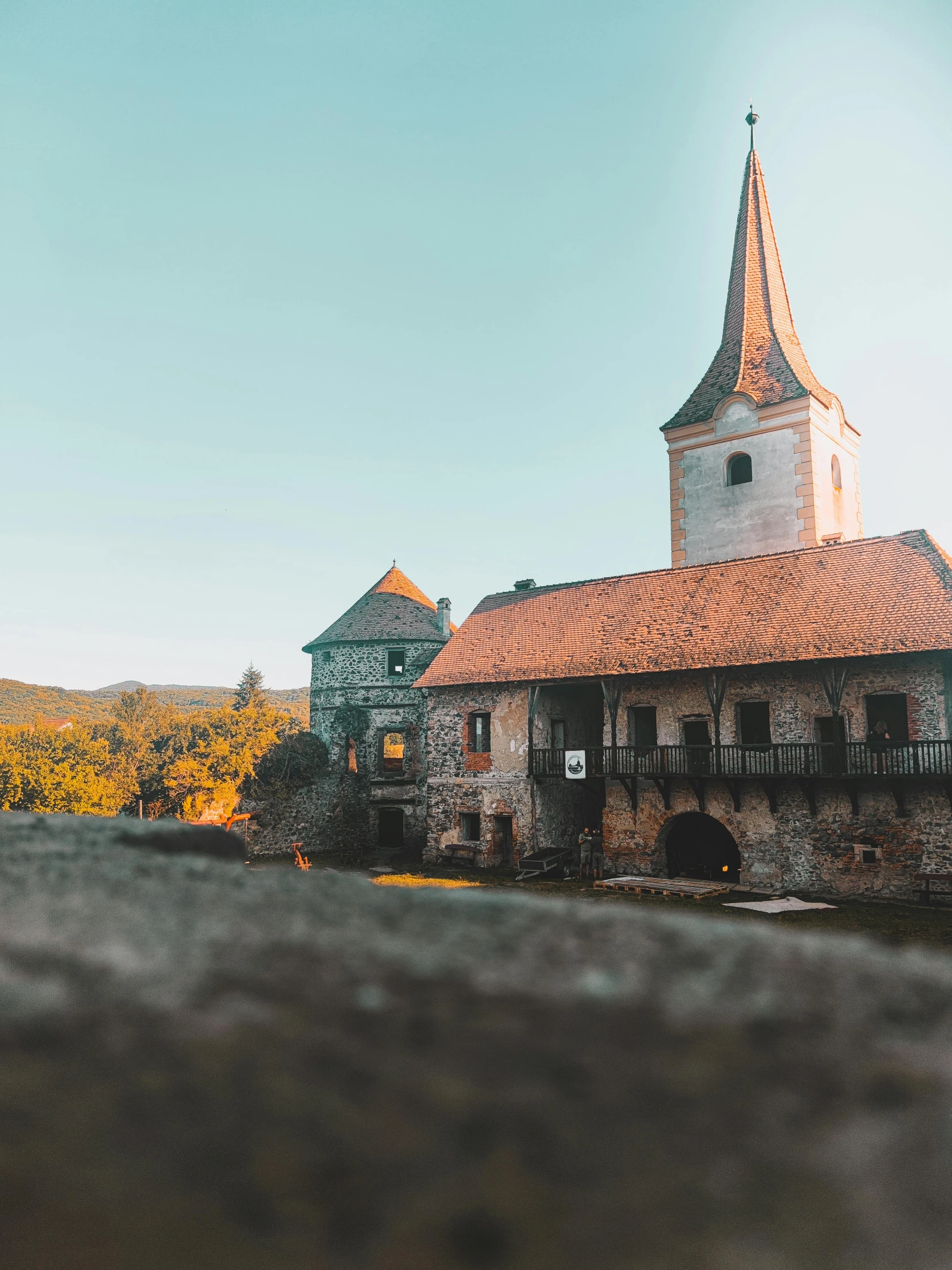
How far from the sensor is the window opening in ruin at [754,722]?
806 inches

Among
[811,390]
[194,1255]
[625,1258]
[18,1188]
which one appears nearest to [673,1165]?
[625,1258]

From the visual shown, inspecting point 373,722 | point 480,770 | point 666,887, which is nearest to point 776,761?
point 666,887

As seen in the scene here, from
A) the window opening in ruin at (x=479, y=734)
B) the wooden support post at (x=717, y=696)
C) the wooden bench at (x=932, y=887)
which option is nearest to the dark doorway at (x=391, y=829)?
the window opening in ruin at (x=479, y=734)

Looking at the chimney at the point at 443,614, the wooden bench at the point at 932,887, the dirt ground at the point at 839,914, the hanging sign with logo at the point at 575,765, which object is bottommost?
the dirt ground at the point at 839,914

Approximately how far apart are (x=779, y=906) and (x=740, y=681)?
594cm

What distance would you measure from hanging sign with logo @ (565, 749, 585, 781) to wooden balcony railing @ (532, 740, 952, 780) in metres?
0.25

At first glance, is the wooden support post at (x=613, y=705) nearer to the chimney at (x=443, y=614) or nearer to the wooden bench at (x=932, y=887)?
the wooden bench at (x=932, y=887)

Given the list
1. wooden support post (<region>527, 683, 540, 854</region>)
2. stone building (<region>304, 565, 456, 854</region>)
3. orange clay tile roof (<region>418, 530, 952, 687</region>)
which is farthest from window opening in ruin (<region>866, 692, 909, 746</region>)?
stone building (<region>304, 565, 456, 854</region>)

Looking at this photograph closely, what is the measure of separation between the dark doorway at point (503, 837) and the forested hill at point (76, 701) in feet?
158

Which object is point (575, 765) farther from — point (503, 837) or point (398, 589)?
point (398, 589)

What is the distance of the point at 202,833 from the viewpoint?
1.94 m

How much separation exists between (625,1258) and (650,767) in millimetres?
21672

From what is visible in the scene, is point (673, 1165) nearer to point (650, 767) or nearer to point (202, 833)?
point (202, 833)

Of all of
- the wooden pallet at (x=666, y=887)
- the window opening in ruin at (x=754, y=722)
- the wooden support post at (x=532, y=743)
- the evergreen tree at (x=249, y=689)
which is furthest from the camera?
the evergreen tree at (x=249, y=689)
